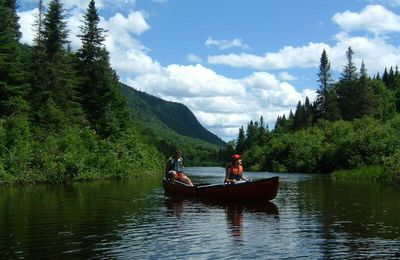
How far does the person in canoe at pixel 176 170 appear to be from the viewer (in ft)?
93.2

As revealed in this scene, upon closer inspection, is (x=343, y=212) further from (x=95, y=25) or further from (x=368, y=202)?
(x=95, y=25)

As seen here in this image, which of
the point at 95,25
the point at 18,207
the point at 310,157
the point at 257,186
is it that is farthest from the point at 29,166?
the point at 310,157

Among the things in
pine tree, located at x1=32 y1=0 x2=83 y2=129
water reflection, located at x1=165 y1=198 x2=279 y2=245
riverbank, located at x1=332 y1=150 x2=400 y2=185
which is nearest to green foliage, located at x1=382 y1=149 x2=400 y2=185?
riverbank, located at x1=332 y1=150 x2=400 y2=185

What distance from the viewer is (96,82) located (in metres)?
66.1

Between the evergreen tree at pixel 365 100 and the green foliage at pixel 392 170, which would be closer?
the green foliage at pixel 392 170

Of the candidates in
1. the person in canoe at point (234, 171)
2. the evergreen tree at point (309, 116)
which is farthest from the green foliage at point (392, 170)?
the evergreen tree at point (309, 116)

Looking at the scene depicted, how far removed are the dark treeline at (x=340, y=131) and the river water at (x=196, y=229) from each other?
2983 cm

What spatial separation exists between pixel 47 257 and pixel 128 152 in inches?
2098

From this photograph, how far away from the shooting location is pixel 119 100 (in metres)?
72.3


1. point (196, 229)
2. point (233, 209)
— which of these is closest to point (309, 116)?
point (233, 209)

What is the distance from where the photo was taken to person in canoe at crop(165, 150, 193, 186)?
93.2ft

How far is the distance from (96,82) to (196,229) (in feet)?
175

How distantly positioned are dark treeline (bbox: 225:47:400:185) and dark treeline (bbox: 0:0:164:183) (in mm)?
27959

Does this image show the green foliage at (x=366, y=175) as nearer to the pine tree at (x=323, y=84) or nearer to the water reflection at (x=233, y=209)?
the water reflection at (x=233, y=209)
